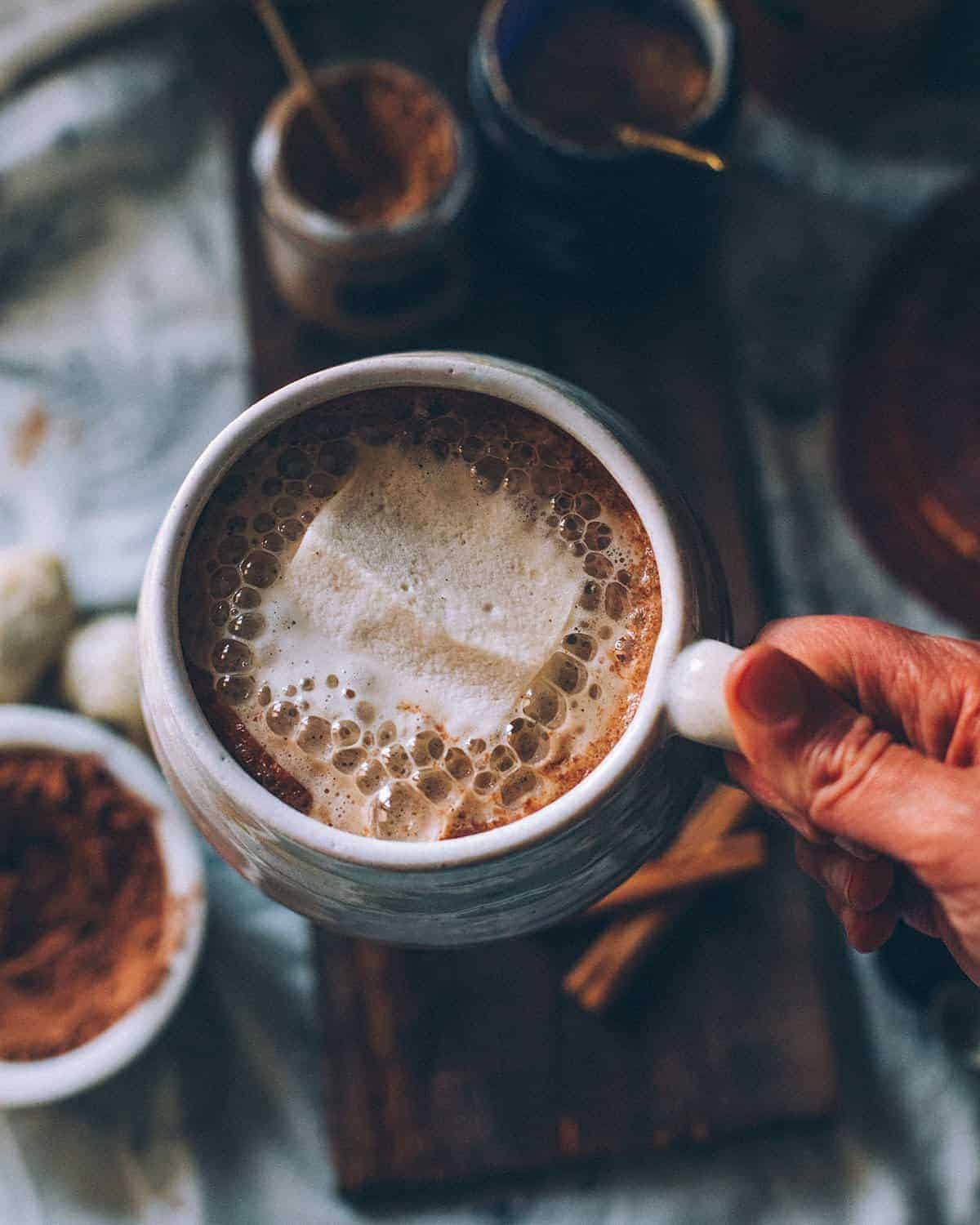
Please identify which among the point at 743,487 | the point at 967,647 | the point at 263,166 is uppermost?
the point at 263,166

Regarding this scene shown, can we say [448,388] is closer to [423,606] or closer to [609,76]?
[423,606]

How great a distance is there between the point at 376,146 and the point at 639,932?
57cm

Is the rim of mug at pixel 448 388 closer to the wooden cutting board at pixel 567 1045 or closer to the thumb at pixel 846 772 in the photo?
the thumb at pixel 846 772

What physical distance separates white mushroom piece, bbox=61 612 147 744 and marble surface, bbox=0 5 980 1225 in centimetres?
10

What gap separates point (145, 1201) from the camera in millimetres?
922

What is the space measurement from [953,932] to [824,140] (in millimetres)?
744

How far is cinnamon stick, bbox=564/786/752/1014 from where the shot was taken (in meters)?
0.87

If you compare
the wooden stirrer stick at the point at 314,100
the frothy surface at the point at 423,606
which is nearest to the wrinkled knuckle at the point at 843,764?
the frothy surface at the point at 423,606

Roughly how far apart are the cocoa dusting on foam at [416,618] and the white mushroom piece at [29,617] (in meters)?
0.40

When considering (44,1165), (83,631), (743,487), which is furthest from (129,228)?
(44,1165)

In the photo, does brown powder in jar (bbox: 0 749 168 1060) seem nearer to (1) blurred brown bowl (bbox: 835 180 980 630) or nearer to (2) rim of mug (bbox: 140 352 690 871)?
(2) rim of mug (bbox: 140 352 690 871)

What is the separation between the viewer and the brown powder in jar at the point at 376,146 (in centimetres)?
91

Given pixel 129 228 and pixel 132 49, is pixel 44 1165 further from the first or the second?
pixel 132 49

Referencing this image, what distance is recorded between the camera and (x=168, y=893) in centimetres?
86
